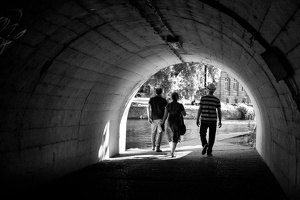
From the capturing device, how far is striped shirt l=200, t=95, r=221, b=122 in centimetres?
1086

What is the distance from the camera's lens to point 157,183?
24.0ft

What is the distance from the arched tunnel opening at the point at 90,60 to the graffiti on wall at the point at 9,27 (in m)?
0.01

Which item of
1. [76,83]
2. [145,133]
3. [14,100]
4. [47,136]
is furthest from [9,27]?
[145,133]

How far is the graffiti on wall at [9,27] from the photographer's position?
466 cm

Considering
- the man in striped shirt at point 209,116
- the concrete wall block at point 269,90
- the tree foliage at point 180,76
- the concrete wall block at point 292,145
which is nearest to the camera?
the concrete wall block at point 292,145

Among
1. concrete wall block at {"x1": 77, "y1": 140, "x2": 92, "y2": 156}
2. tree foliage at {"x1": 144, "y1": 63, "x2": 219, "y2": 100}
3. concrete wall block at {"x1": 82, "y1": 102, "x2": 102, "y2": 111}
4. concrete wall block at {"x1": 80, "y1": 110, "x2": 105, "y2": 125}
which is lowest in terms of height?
concrete wall block at {"x1": 77, "y1": 140, "x2": 92, "y2": 156}

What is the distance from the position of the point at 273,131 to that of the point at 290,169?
2.17 m

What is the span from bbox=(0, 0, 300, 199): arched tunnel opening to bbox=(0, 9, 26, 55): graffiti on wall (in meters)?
0.01

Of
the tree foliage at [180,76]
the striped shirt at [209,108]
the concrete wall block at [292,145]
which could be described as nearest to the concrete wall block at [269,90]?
the concrete wall block at [292,145]

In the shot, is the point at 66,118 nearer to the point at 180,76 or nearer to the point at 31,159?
the point at 31,159

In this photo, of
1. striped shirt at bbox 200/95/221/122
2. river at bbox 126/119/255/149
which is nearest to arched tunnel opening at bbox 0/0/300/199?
striped shirt at bbox 200/95/221/122

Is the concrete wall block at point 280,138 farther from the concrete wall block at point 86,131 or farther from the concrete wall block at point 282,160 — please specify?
the concrete wall block at point 86,131

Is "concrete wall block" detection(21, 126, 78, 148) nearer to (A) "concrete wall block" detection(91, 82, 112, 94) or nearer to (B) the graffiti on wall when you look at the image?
(A) "concrete wall block" detection(91, 82, 112, 94)

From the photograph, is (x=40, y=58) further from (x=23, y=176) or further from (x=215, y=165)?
(x=215, y=165)
